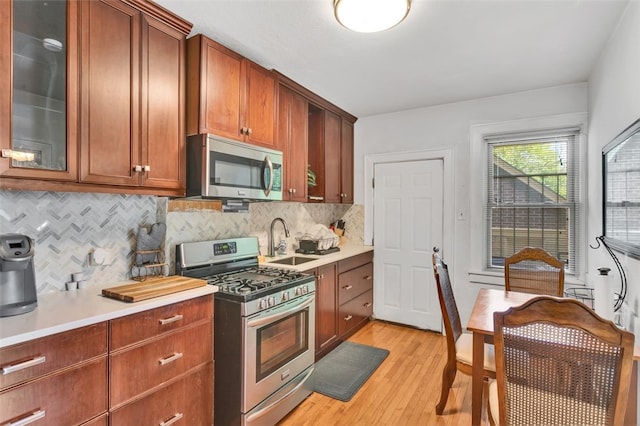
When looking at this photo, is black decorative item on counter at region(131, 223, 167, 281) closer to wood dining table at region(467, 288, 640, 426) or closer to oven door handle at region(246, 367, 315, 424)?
oven door handle at region(246, 367, 315, 424)

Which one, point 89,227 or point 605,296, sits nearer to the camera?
point 605,296

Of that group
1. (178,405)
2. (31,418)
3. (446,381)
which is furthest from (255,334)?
(446,381)

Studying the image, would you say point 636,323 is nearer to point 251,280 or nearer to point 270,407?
point 270,407

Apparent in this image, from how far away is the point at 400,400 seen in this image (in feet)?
7.79

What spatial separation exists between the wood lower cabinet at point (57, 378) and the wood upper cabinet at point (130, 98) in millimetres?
777

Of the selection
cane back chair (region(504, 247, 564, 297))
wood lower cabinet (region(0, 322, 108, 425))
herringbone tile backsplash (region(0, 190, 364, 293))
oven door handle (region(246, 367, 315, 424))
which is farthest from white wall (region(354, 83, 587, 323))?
wood lower cabinet (region(0, 322, 108, 425))

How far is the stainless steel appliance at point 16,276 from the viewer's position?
53.4 inches

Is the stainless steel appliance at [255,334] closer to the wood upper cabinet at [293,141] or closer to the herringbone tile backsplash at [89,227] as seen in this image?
the herringbone tile backsplash at [89,227]

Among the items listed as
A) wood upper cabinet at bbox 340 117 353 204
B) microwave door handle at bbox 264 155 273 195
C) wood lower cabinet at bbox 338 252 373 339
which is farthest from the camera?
wood upper cabinet at bbox 340 117 353 204

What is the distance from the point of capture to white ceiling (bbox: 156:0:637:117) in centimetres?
188

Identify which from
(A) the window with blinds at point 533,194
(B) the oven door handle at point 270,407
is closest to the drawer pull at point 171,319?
(B) the oven door handle at point 270,407

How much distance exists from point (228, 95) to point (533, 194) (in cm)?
297

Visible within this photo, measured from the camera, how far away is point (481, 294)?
2.36 m

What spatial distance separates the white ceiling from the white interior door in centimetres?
99
